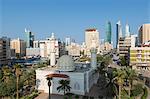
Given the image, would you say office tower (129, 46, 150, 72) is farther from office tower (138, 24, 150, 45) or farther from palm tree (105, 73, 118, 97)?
office tower (138, 24, 150, 45)

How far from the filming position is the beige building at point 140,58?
81625mm

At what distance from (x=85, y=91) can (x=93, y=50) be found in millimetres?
16069

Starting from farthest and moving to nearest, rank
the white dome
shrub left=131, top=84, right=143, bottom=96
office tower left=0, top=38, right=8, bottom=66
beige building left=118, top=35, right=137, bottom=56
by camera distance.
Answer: beige building left=118, top=35, right=137, bottom=56 < office tower left=0, top=38, right=8, bottom=66 < the white dome < shrub left=131, top=84, right=143, bottom=96

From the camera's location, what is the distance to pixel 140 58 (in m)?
82.5

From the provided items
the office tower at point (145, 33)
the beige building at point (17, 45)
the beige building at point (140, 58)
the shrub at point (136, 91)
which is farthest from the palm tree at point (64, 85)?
the beige building at point (17, 45)

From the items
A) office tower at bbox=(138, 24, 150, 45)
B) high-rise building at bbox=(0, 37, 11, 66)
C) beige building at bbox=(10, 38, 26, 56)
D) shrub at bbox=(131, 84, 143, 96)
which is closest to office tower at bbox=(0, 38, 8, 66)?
high-rise building at bbox=(0, 37, 11, 66)

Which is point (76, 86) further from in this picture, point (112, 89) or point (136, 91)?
point (136, 91)

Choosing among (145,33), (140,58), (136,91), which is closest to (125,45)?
(140,58)

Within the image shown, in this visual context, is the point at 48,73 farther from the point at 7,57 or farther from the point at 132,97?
the point at 7,57

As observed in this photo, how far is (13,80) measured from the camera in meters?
42.9

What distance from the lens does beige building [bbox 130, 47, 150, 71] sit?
268 ft

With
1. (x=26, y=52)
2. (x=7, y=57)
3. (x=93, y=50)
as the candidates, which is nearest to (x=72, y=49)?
(x=26, y=52)

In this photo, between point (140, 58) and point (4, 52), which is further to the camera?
point (4, 52)

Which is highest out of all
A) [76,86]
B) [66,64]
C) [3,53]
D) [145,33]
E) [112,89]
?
[145,33]
